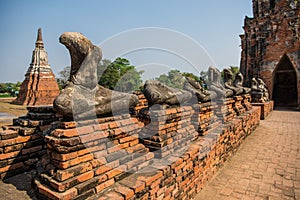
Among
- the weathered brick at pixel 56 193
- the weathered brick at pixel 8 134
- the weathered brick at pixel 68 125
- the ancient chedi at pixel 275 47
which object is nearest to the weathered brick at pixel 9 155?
the weathered brick at pixel 8 134

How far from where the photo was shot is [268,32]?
47.5 feet

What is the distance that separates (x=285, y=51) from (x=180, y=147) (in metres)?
14.1

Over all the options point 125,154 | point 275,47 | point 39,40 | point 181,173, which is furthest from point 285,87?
point 39,40

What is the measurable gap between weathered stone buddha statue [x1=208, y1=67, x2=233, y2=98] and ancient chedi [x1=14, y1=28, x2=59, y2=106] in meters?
13.1

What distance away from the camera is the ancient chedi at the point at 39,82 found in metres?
15.6

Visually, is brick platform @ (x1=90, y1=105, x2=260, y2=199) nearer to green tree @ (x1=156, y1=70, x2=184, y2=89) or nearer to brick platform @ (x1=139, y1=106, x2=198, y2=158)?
brick platform @ (x1=139, y1=106, x2=198, y2=158)

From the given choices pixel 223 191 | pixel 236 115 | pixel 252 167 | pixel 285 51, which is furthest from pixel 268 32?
pixel 223 191

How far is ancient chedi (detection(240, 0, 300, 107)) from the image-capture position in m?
13.6

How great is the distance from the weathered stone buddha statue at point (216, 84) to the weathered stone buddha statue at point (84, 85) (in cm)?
313

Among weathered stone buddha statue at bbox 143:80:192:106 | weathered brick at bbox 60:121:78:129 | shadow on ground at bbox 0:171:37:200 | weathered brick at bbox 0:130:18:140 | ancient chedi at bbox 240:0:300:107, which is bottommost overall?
shadow on ground at bbox 0:171:37:200

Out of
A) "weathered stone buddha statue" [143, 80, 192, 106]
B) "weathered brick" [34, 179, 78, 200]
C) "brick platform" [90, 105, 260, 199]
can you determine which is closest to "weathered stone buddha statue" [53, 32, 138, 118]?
"weathered stone buddha statue" [143, 80, 192, 106]

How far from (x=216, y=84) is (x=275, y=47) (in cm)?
1157

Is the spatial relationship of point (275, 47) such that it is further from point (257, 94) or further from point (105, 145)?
point (105, 145)

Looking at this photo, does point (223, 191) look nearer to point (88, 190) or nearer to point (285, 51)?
point (88, 190)
